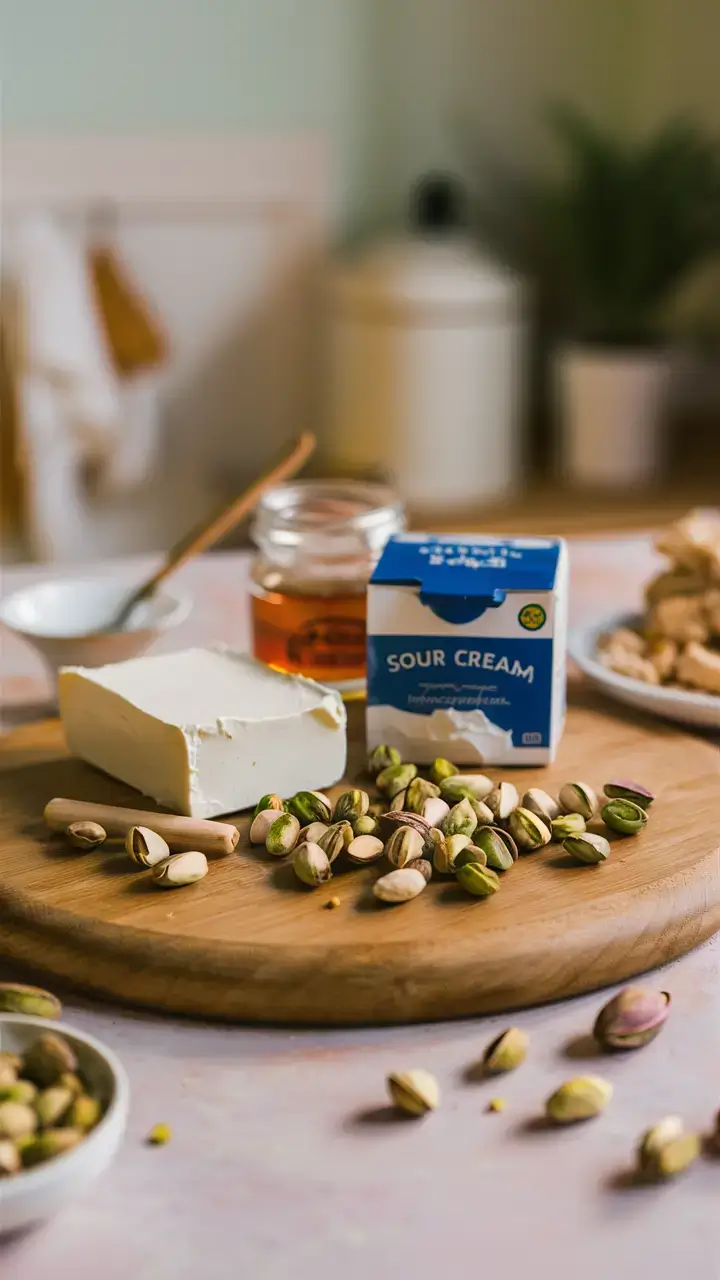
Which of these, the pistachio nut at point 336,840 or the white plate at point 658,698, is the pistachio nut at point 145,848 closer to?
the pistachio nut at point 336,840

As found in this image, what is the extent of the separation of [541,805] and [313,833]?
16 cm

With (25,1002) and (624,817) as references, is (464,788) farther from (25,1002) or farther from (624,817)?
(25,1002)

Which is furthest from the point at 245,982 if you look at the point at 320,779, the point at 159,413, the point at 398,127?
the point at 398,127

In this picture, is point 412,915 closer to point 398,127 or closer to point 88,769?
point 88,769

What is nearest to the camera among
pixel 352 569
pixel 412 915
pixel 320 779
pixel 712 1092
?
pixel 712 1092

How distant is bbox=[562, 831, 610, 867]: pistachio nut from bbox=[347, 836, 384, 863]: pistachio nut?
0.12 metres

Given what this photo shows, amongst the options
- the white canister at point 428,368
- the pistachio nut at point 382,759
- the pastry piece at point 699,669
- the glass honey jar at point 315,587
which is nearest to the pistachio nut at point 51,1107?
the pistachio nut at point 382,759

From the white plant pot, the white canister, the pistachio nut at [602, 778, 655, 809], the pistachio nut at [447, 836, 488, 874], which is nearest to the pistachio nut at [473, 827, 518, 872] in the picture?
the pistachio nut at [447, 836, 488, 874]

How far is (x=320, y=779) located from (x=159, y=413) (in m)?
2.57

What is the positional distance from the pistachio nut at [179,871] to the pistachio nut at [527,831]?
20 centimetres

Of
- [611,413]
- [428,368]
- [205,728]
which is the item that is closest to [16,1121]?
[205,728]

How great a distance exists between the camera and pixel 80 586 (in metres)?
1.28

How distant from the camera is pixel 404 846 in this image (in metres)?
0.89

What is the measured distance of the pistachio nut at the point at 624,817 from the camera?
3.10ft
